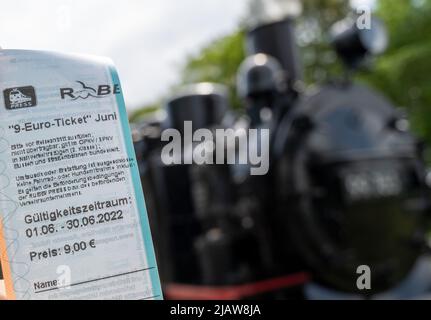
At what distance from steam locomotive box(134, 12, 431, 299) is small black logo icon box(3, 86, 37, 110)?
9.21ft

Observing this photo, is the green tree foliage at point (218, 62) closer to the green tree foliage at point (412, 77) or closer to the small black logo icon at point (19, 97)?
the green tree foliage at point (412, 77)

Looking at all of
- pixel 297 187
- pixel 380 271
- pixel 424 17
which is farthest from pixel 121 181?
pixel 424 17

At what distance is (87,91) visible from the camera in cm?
85

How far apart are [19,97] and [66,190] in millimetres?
138

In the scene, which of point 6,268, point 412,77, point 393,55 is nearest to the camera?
point 6,268

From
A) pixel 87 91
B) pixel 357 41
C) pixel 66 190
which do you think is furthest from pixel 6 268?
pixel 357 41

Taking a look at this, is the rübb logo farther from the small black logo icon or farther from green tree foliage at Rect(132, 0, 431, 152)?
green tree foliage at Rect(132, 0, 431, 152)

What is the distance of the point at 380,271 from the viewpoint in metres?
4.06

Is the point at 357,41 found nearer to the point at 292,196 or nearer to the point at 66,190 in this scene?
the point at 292,196

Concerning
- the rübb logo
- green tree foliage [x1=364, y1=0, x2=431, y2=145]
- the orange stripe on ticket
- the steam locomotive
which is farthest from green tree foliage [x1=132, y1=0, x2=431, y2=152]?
the orange stripe on ticket

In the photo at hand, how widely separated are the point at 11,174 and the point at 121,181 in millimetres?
142

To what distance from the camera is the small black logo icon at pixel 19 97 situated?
32.7 inches

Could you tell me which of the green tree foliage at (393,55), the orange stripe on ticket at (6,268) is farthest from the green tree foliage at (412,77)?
the orange stripe on ticket at (6,268)
